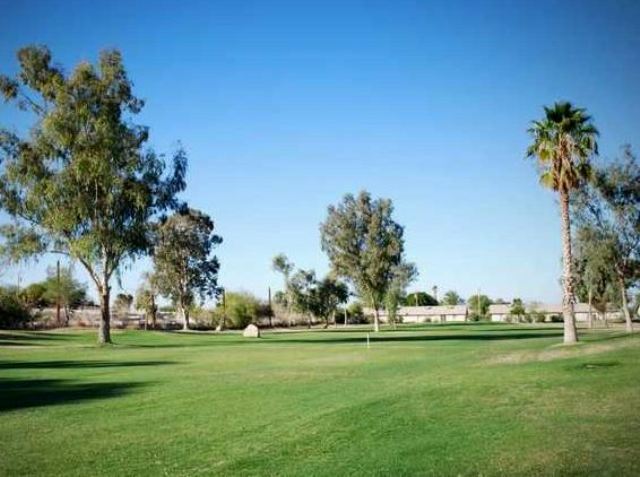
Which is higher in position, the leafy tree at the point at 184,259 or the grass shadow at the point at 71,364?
the leafy tree at the point at 184,259

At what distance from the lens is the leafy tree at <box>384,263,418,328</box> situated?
11351 cm

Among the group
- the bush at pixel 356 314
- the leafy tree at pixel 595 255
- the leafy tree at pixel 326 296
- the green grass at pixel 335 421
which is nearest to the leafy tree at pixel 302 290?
the leafy tree at pixel 326 296

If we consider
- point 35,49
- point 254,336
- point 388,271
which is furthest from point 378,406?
point 388,271

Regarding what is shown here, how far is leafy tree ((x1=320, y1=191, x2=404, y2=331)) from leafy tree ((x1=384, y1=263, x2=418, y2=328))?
13.9 m

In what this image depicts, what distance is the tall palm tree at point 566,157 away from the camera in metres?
36.9

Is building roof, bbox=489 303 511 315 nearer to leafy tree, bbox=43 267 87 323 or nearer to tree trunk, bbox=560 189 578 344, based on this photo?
leafy tree, bbox=43 267 87 323

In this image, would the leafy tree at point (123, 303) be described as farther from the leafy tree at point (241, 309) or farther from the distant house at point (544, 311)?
the distant house at point (544, 311)

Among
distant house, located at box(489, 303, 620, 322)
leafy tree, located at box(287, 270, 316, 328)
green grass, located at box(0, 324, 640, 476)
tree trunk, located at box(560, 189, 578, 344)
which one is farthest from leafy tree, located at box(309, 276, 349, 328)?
green grass, located at box(0, 324, 640, 476)

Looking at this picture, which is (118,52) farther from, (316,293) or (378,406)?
(316,293)

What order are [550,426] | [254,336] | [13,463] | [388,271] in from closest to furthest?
[13,463] < [550,426] < [254,336] < [388,271]

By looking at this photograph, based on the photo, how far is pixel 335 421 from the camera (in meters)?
14.6

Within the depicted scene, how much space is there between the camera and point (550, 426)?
44.2 feet

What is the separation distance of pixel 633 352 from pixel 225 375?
16822mm

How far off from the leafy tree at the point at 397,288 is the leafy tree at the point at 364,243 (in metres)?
13.9
